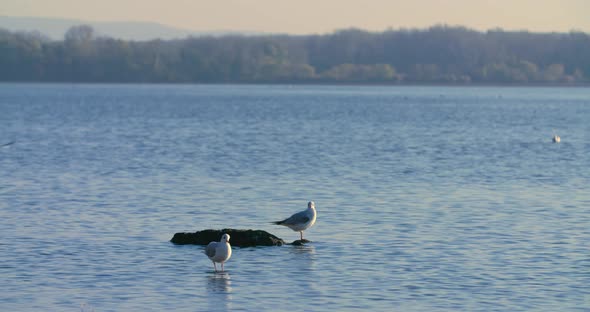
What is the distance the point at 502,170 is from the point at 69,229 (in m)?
24.6

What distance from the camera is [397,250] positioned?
75.3 feet

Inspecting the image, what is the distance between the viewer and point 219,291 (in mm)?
18781

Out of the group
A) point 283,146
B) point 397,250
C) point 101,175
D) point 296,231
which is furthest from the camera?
point 283,146

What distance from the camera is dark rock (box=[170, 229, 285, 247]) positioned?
906 inches

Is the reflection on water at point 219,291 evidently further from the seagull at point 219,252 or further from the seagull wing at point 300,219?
the seagull wing at point 300,219

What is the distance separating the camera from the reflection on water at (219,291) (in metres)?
17.6

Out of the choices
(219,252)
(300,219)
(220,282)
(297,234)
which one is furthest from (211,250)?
(297,234)

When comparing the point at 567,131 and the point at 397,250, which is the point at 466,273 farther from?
the point at 567,131

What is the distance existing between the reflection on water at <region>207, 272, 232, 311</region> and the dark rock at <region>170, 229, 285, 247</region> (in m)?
2.66

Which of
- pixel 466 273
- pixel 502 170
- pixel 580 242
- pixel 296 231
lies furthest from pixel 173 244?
pixel 502 170

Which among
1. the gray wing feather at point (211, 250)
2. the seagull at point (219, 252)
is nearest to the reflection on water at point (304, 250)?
the seagull at point (219, 252)

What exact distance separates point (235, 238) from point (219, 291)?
4.25 m

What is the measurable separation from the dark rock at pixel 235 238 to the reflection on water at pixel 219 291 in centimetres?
266

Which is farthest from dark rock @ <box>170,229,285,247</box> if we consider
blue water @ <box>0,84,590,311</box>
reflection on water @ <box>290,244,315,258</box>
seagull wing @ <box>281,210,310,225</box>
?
seagull wing @ <box>281,210,310,225</box>
